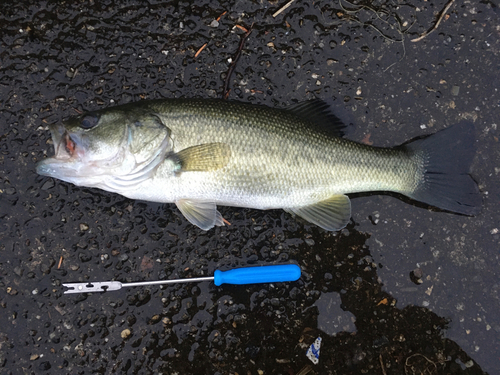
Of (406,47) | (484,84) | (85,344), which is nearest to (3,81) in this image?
(85,344)

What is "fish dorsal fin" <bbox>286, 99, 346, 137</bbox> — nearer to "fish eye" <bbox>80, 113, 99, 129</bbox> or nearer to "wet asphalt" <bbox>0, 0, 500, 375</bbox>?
"wet asphalt" <bbox>0, 0, 500, 375</bbox>

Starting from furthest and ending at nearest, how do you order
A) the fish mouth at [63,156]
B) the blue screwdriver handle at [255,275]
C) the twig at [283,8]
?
the twig at [283,8], the blue screwdriver handle at [255,275], the fish mouth at [63,156]

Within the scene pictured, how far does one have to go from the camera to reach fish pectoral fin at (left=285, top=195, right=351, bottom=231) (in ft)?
8.07

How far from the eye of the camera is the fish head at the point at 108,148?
214 centimetres

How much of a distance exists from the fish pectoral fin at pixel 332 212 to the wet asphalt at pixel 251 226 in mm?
206

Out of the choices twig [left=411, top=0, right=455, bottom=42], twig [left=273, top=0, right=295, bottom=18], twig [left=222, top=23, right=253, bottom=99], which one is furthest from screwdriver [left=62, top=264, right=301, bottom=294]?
twig [left=411, top=0, right=455, bottom=42]

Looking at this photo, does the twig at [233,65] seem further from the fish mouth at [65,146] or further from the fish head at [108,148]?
the fish mouth at [65,146]

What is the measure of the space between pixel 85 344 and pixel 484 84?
12.3 ft

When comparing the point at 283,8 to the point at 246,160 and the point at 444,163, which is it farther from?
the point at 444,163

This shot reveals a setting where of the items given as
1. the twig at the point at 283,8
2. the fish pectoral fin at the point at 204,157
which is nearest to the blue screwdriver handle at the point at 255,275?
the fish pectoral fin at the point at 204,157

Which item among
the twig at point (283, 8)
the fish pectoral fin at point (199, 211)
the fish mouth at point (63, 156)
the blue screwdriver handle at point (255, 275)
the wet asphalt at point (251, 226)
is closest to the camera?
the fish mouth at point (63, 156)

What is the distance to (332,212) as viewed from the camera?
246 centimetres

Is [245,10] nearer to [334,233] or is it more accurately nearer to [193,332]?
[334,233]

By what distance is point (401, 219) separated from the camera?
2.68 m
